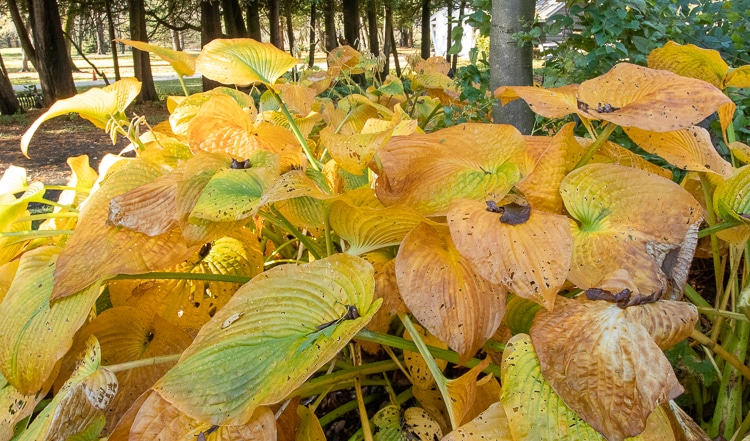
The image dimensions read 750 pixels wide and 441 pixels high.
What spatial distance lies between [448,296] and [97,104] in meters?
0.72

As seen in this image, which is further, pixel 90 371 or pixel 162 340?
pixel 162 340

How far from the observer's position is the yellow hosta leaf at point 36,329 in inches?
23.6

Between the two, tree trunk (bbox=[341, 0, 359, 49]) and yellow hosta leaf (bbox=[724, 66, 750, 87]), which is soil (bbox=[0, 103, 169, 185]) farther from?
yellow hosta leaf (bbox=[724, 66, 750, 87])

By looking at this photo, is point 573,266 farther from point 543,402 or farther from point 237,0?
point 237,0

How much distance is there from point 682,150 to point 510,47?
27.6 inches

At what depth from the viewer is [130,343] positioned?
74 cm

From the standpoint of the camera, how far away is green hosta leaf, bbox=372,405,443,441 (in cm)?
69

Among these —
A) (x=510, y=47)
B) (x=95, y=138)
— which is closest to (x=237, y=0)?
(x=95, y=138)

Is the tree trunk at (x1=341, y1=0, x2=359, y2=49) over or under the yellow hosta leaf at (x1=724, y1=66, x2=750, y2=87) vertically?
over

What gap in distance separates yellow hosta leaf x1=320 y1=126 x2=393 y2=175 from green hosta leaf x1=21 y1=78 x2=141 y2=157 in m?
0.50

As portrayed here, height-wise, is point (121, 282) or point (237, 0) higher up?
point (237, 0)

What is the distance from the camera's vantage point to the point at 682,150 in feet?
2.32

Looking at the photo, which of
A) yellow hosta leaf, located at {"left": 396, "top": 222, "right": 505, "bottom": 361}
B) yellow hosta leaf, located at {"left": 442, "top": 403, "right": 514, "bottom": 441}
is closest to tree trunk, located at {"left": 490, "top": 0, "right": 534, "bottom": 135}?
yellow hosta leaf, located at {"left": 396, "top": 222, "right": 505, "bottom": 361}

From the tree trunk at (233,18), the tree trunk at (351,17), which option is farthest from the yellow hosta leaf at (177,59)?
the tree trunk at (233,18)
